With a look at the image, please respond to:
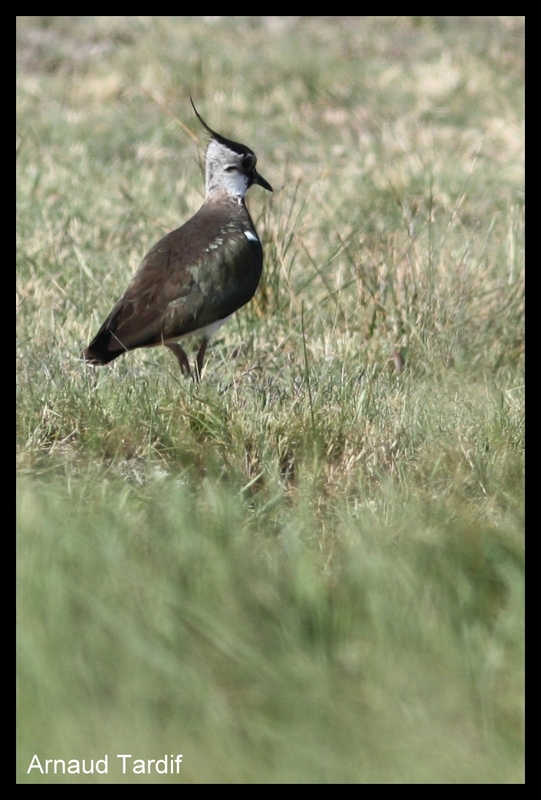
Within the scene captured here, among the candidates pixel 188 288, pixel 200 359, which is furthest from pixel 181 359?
pixel 188 288

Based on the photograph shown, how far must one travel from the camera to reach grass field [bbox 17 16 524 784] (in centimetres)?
228

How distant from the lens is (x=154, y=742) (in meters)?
2.23

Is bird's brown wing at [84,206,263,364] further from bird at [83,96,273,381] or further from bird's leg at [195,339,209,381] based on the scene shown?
bird's leg at [195,339,209,381]

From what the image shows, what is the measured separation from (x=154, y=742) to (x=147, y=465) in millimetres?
1506

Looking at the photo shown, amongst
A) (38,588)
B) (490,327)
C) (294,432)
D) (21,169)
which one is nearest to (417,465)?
(294,432)

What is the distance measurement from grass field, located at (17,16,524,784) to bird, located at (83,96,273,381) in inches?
6.0

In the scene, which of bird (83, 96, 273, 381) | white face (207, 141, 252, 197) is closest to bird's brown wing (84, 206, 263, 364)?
bird (83, 96, 273, 381)

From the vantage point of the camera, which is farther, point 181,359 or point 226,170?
point 226,170

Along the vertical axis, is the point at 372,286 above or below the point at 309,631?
above

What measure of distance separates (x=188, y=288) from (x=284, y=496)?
3.99 ft

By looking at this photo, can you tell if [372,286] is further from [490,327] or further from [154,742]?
[154,742]

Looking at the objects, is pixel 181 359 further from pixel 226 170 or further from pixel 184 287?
pixel 226 170

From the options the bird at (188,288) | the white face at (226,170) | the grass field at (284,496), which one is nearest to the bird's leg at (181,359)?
the bird at (188,288)

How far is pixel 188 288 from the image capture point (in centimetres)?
443
